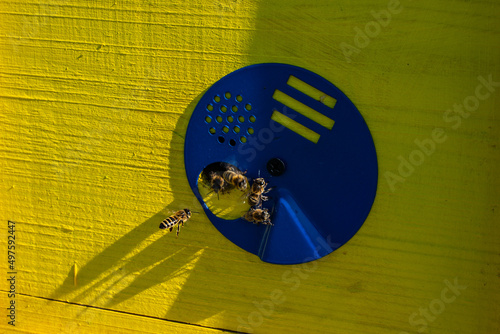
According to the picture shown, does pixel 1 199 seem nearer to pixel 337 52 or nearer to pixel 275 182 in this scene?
pixel 275 182

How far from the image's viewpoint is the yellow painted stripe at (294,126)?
5.49 ft

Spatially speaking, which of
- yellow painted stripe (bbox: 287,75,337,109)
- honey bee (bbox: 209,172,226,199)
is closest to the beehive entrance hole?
honey bee (bbox: 209,172,226,199)

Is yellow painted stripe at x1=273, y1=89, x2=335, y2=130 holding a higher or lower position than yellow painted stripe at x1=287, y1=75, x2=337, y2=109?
lower

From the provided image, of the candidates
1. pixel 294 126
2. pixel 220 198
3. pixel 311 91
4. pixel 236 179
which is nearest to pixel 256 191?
pixel 236 179

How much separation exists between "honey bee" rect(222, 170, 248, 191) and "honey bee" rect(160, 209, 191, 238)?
0.25 m

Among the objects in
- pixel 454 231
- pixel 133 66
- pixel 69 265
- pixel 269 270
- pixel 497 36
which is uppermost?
pixel 497 36

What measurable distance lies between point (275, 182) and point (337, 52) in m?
0.61

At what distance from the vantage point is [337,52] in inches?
64.7

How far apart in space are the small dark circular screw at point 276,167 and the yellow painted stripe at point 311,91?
0.31 metres

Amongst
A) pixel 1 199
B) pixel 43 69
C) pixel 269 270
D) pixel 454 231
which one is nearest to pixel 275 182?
pixel 269 270

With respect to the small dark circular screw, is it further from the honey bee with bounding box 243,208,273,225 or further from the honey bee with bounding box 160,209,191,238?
the honey bee with bounding box 160,209,191,238

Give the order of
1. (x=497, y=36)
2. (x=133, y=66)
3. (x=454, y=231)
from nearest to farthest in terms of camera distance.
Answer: (x=497, y=36)
(x=454, y=231)
(x=133, y=66)

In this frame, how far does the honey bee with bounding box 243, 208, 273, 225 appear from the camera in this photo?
1.66 m

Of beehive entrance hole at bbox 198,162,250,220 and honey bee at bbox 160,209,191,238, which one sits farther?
beehive entrance hole at bbox 198,162,250,220
